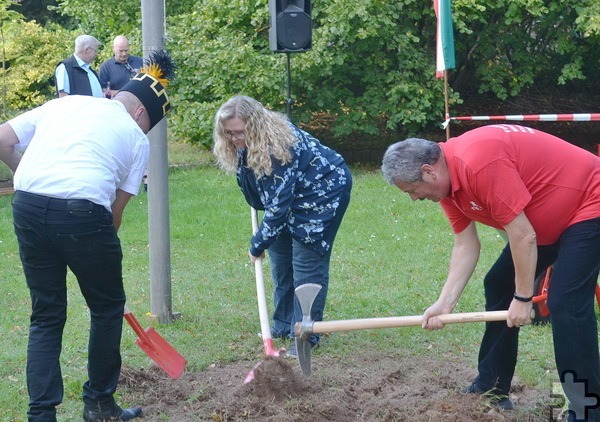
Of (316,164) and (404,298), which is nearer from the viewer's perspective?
(316,164)

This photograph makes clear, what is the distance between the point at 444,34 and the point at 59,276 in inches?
336

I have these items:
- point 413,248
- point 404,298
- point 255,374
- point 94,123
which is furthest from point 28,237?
point 413,248

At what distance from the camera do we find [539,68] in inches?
605

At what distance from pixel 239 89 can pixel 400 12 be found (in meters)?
2.97

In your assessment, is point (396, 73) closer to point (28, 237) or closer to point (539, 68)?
point (539, 68)

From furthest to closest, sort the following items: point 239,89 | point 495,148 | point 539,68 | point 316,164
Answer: point 539,68 < point 239,89 < point 316,164 < point 495,148

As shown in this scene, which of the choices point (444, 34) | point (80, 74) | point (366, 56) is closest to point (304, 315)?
point (80, 74)

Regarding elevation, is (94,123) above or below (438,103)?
above

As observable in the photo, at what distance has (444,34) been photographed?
11.7 meters

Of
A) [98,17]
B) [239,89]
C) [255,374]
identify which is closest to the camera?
[255,374]

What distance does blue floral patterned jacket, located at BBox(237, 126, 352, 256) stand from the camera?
17.6 feet

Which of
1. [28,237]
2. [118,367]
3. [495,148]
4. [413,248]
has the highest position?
[495,148]

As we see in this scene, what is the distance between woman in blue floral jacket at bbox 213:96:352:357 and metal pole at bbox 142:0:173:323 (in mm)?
911

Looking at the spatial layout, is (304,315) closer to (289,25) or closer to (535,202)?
(535,202)
